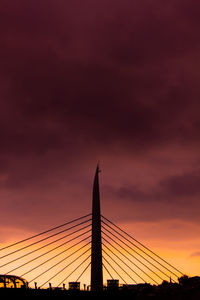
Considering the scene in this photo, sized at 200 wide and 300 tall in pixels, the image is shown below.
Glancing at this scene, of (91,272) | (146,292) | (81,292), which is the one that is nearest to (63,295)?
(81,292)

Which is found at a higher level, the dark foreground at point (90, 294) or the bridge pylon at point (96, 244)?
the bridge pylon at point (96, 244)

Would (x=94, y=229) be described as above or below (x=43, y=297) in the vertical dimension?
above

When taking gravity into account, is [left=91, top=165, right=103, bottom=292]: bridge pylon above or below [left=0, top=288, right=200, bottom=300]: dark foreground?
above

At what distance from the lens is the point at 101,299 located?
175 feet

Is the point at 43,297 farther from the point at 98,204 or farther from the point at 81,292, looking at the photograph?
the point at 98,204

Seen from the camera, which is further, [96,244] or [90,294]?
[96,244]

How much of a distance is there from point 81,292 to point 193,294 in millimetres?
14458

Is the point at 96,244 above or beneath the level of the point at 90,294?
above

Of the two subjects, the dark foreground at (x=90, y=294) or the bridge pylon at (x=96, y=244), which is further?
the bridge pylon at (x=96, y=244)

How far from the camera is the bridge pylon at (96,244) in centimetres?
5153

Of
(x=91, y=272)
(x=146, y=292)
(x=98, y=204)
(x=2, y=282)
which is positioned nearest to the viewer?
(x=2, y=282)

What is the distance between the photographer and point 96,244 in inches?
2104

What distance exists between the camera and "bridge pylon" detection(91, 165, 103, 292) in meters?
51.5

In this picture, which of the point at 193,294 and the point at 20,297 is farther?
the point at 193,294
